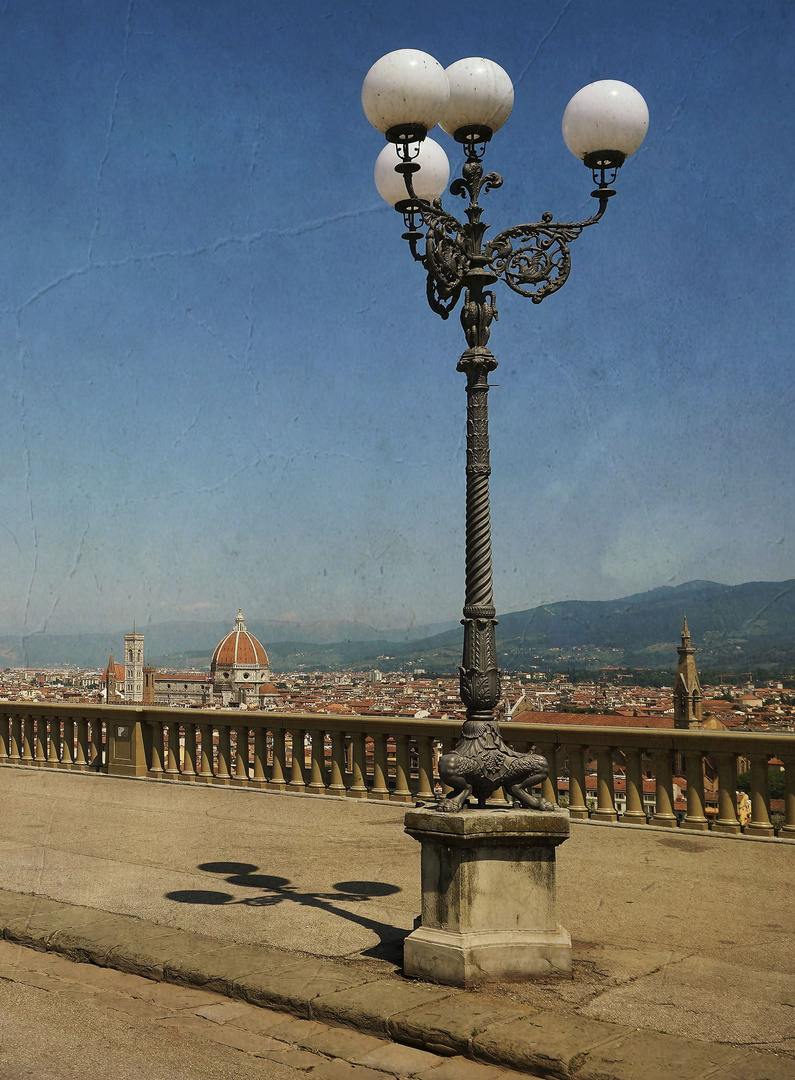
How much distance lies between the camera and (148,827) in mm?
9719

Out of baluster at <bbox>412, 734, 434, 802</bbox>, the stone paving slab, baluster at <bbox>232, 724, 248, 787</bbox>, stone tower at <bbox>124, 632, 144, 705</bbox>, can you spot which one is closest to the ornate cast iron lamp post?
the stone paving slab

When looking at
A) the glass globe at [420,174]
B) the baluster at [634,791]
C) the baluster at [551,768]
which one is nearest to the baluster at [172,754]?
the baluster at [551,768]

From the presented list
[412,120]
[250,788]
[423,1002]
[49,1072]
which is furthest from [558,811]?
[250,788]

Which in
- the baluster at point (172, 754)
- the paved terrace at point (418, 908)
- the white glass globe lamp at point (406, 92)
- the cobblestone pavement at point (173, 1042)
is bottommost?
the cobblestone pavement at point (173, 1042)

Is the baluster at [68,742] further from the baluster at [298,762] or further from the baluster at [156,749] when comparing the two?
the baluster at [298,762]

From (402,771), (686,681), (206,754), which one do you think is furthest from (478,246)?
(686,681)

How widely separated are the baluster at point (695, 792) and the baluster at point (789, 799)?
0.66 m

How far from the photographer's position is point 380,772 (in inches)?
435

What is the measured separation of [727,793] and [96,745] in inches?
324

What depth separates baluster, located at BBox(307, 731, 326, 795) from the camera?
11.5 meters

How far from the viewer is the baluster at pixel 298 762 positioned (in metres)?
11.7

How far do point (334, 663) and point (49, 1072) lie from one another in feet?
23.1

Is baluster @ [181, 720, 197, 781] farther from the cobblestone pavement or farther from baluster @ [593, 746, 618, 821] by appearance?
the cobblestone pavement

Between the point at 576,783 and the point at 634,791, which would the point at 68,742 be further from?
the point at 634,791
